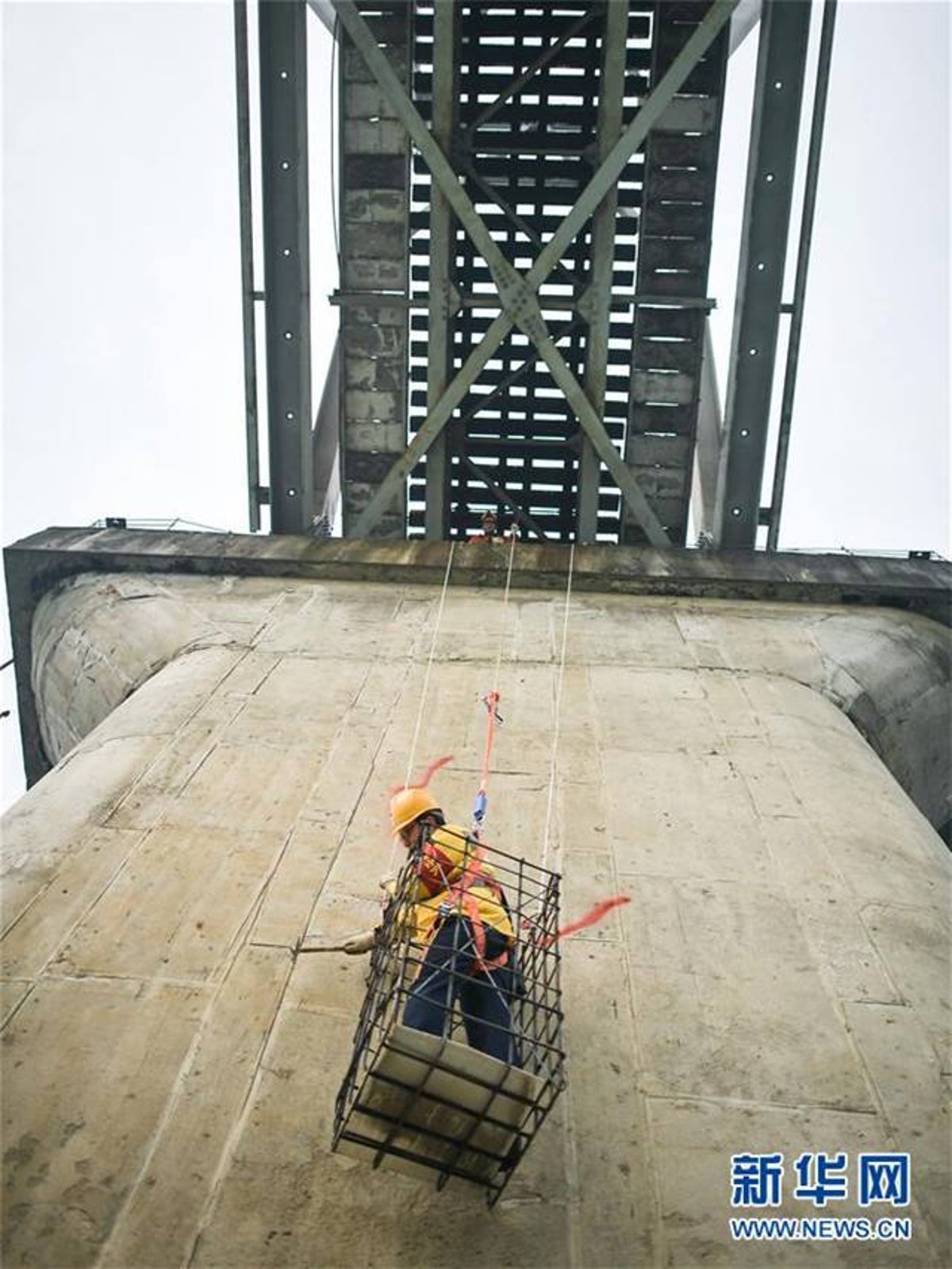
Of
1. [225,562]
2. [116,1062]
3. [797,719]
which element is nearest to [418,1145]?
[116,1062]

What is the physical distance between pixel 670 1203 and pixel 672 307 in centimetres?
1026

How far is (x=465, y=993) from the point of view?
394 cm

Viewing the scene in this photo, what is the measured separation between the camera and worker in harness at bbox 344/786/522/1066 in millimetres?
3672

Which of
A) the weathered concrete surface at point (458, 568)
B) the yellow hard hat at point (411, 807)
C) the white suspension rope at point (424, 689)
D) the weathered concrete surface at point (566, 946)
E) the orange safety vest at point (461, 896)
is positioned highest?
the yellow hard hat at point (411, 807)

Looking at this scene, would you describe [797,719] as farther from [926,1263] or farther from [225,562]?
[225,562]

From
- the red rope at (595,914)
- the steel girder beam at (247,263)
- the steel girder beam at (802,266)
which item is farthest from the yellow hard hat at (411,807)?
the steel girder beam at (247,263)

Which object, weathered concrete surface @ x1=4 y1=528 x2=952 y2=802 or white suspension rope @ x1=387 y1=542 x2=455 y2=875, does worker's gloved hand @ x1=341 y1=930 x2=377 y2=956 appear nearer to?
white suspension rope @ x1=387 y1=542 x2=455 y2=875

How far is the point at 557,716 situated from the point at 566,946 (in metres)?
2.58

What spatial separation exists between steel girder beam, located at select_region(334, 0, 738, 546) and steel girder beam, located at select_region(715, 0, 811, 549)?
70 cm

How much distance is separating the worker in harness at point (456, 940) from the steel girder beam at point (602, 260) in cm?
822

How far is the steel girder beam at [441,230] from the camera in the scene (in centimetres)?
1130

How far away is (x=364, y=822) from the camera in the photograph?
622 cm

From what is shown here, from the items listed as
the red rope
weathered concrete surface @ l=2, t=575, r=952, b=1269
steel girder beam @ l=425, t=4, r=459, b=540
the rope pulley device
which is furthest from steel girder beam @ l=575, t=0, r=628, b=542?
the red rope

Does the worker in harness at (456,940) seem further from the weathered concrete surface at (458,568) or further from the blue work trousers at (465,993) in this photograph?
the weathered concrete surface at (458,568)
